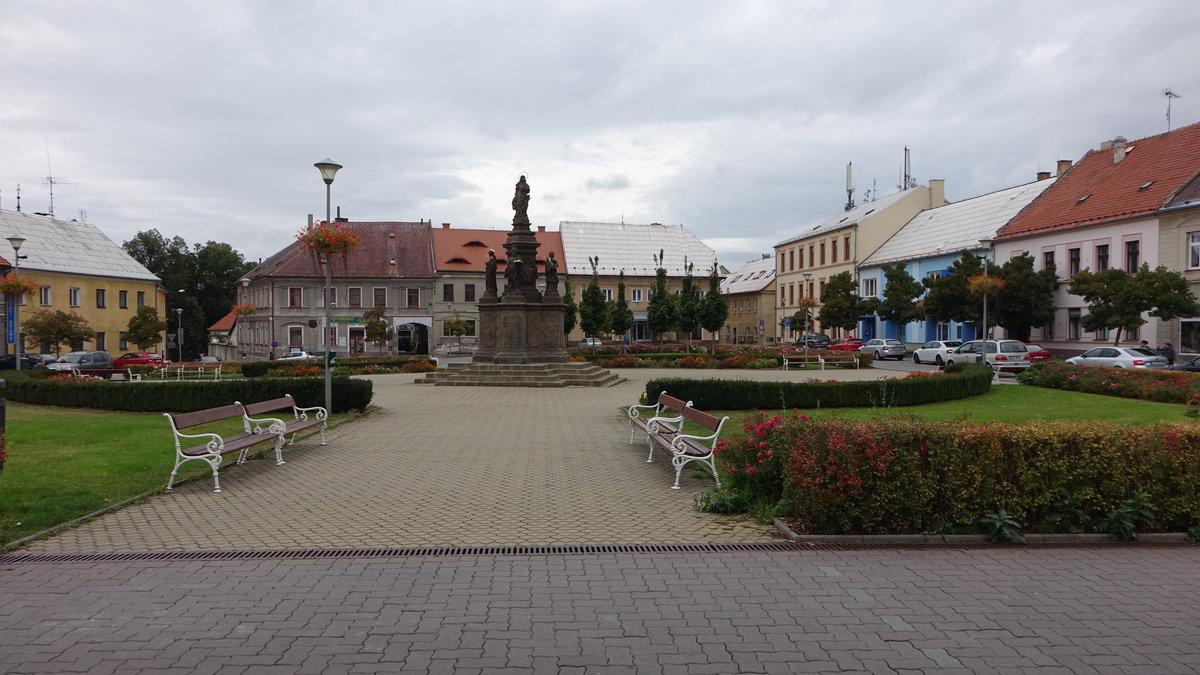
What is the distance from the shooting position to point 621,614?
16.8 feet

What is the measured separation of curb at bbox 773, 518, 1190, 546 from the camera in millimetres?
6684

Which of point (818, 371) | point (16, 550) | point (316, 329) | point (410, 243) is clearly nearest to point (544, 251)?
point (410, 243)

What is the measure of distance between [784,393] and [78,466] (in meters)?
12.8

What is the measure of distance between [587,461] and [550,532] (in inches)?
154

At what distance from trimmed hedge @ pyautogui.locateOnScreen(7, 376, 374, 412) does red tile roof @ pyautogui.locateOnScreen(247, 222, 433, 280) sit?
125 ft

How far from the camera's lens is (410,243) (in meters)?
61.2

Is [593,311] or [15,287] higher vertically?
[15,287]

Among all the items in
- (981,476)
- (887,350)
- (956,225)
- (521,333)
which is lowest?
(981,476)

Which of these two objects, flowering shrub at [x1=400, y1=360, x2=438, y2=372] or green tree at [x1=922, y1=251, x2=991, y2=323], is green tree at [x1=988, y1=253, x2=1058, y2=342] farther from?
flowering shrub at [x1=400, y1=360, x2=438, y2=372]

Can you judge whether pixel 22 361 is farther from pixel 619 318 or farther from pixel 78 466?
pixel 78 466

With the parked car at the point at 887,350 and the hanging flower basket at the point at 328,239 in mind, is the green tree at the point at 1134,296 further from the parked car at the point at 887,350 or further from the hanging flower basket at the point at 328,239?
the hanging flower basket at the point at 328,239

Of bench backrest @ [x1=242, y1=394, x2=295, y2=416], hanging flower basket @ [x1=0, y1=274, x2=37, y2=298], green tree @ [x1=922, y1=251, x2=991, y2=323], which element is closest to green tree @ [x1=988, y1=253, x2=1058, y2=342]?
green tree @ [x1=922, y1=251, x2=991, y2=323]

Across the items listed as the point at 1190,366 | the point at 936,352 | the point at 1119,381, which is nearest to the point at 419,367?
the point at 936,352

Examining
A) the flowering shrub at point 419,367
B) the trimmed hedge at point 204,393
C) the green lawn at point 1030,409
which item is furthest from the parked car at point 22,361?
the green lawn at point 1030,409
